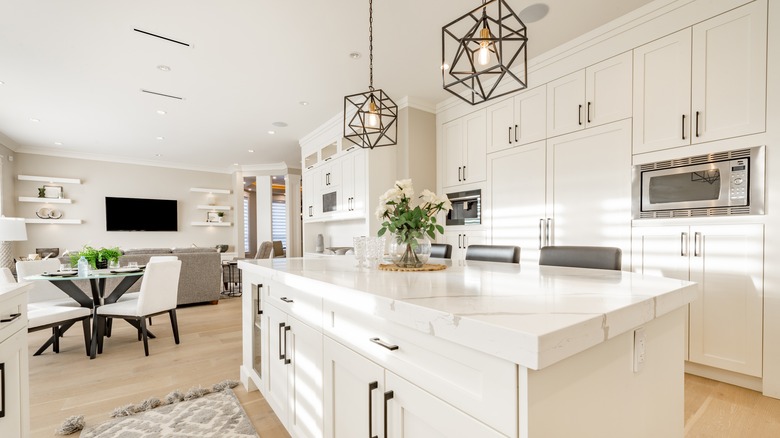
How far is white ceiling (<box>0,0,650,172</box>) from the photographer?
2.49 meters

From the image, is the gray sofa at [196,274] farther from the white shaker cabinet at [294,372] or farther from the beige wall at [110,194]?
the white shaker cabinet at [294,372]

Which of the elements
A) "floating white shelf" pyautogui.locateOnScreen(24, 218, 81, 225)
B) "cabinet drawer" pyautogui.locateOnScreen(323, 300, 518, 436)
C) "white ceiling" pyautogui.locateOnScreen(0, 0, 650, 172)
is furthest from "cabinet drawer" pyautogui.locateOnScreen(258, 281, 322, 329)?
"floating white shelf" pyautogui.locateOnScreen(24, 218, 81, 225)

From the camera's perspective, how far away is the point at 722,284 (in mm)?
2227

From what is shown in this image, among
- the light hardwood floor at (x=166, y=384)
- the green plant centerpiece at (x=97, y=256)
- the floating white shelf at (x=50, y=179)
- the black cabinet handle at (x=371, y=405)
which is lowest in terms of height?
the light hardwood floor at (x=166, y=384)

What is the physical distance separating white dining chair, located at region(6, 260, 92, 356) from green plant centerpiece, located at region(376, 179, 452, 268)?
8.00ft

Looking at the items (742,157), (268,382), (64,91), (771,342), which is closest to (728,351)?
(771,342)

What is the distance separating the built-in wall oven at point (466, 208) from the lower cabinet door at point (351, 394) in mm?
2904

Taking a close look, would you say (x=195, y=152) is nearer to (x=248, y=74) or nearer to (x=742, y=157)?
(x=248, y=74)

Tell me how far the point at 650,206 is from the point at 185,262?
5.31 meters

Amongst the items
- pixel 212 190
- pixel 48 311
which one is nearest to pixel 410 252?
pixel 48 311

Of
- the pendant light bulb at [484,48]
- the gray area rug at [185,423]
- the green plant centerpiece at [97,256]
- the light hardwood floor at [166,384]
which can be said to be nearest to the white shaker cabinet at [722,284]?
the light hardwood floor at [166,384]

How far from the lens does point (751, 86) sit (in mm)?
2102

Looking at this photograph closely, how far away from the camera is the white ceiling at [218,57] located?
8.18 feet

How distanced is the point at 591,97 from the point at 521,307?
113 inches
